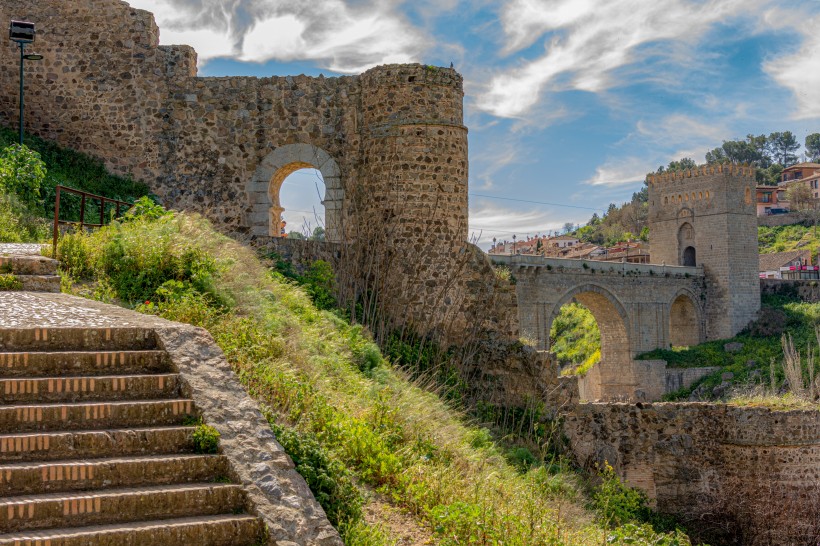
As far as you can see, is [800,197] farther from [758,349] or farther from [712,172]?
[758,349]

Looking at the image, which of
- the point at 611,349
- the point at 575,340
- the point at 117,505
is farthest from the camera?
the point at 575,340

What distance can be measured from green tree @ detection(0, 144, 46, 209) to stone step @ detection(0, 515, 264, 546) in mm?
8524

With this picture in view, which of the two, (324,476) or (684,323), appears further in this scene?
(684,323)

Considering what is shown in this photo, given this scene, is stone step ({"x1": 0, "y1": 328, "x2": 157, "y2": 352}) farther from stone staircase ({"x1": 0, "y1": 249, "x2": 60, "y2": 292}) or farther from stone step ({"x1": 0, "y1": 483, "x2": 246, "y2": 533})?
stone staircase ({"x1": 0, "y1": 249, "x2": 60, "y2": 292})

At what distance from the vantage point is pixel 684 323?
5212 cm

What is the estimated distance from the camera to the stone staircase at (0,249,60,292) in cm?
Answer: 801

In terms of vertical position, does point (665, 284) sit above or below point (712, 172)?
below

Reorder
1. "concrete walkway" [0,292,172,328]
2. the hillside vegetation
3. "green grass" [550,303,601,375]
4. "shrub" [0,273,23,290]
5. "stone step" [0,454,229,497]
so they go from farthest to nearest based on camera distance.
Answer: "green grass" [550,303,601,375] → the hillside vegetation → "shrub" [0,273,23,290] → "concrete walkway" [0,292,172,328] → "stone step" [0,454,229,497]

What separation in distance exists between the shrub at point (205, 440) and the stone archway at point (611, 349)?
38.1 metres

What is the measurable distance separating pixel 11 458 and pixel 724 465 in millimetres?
11153

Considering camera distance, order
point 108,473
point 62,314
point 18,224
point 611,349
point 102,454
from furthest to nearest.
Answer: point 611,349 < point 18,224 < point 62,314 < point 102,454 < point 108,473

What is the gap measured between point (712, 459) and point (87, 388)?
1048 centimetres

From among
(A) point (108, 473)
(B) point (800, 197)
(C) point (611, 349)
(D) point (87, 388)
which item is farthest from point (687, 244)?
(A) point (108, 473)

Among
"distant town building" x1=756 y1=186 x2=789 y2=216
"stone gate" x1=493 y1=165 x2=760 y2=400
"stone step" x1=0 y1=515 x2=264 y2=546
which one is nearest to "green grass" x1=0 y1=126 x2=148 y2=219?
"stone step" x1=0 y1=515 x2=264 y2=546
